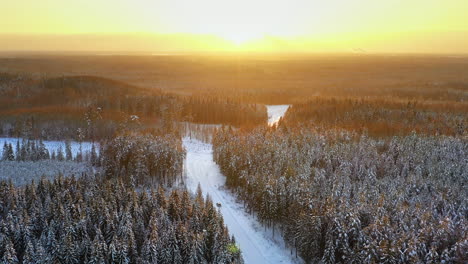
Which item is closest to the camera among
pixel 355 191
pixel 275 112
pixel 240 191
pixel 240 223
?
pixel 355 191

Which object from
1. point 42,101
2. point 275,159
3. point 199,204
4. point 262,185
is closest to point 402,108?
point 275,159

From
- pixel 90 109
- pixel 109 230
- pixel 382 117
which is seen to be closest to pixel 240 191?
pixel 109 230

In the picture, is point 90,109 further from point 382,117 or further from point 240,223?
point 382,117

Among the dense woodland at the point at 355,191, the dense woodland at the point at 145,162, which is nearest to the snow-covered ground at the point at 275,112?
the dense woodland at the point at 355,191

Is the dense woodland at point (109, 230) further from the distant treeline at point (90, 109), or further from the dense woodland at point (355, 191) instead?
the distant treeline at point (90, 109)

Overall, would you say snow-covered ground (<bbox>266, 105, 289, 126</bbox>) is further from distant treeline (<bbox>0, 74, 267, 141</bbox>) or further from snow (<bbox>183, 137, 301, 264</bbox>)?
snow (<bbox>183, 137, 301, 264</bbox>)
